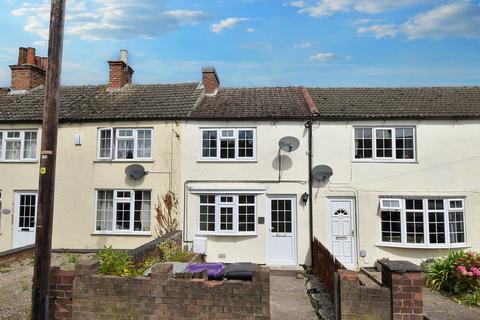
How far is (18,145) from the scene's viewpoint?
15.1m

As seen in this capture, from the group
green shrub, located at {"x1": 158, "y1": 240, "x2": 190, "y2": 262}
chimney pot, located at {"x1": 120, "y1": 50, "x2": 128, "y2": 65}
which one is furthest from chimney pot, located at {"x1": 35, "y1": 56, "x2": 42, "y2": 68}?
green shrub, located at {"x1": 158, "y1": 240, "x2": 190, "y2": 262}

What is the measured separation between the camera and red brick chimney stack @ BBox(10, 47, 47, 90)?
57.1 feet

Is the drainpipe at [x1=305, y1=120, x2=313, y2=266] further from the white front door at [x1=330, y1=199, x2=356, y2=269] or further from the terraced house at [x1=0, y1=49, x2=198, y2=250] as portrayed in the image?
the terraced house at [x1=0, y1=49, x2=198, y2=250]

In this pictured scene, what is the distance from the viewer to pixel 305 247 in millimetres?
13344

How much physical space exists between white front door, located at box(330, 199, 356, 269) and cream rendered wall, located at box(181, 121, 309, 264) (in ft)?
3.23

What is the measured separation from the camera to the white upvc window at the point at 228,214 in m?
13.6

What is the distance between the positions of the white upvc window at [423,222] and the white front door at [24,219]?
13.3m

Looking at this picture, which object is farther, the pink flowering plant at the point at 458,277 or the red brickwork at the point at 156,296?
the pink flowering plant at the point at 458,277

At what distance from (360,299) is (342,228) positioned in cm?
742

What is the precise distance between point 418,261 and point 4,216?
1567 cm

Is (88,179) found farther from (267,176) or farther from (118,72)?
(267,176)

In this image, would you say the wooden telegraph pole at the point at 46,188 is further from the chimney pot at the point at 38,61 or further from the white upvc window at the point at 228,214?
the chimney pot at the point at 38,61

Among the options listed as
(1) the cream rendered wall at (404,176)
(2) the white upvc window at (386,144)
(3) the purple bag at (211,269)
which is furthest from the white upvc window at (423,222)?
(3) the purple bag at (211,269)

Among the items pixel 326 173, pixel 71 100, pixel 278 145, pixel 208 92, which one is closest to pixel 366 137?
pixel 326 173
